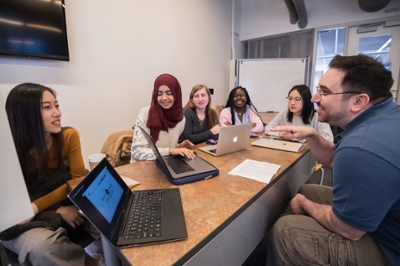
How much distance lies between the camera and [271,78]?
403 cm

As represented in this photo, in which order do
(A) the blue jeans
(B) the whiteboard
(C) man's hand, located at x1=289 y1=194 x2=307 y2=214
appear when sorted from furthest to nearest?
(B) the whiteboard < (C) man's hand, located at x1=289 y1=194 x2=307 y2=214 < (A) the blue jeans

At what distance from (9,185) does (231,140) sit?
114 centimetres

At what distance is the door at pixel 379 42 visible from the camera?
3.17m

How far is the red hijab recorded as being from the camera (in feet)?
5.17

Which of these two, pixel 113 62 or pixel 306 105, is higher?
pixel 113 62

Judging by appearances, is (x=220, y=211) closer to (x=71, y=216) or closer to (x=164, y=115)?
(x=71, y=216)

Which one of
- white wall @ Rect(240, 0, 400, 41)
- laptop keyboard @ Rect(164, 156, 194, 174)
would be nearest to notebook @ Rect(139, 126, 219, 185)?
laptop keyboard @ Rect(164, 156, 194, 174)

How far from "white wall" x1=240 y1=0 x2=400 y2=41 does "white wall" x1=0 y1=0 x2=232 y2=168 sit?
4.60ft

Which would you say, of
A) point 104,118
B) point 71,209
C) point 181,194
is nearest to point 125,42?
point 104,118

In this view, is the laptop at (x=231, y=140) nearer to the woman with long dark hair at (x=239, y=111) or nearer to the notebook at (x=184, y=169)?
the notebook at (x=184, y=169)

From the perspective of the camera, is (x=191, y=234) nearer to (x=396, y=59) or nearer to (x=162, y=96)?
(x=162, y=96)

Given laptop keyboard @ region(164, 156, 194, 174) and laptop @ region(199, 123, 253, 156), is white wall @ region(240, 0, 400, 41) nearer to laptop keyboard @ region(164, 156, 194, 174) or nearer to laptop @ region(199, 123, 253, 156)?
laptop @ region(199, 123, 253, 156)

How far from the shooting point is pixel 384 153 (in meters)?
0.71

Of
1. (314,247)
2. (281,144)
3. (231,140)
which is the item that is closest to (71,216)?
(231,140)
